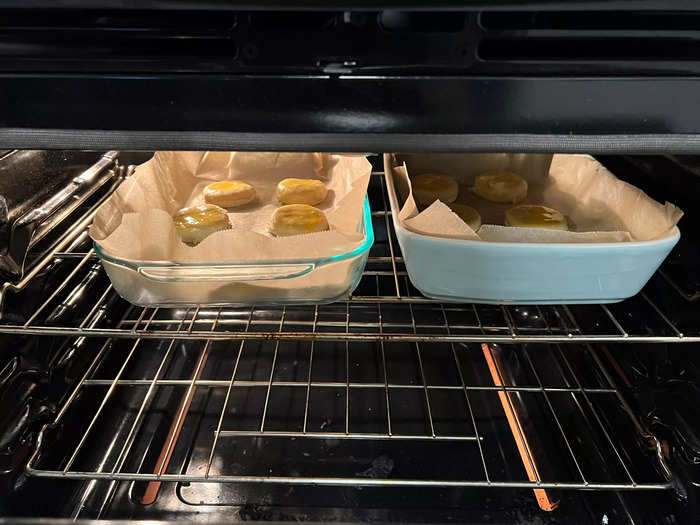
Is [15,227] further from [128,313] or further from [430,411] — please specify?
[430,411]

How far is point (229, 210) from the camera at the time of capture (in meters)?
1.02

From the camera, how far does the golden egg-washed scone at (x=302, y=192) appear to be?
3.24 ft

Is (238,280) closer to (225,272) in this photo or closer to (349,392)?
(225,272)

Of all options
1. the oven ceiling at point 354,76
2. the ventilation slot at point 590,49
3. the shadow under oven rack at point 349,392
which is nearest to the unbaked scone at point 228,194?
the shadow under oven rack at point 349,392

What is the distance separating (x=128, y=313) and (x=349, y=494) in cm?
64

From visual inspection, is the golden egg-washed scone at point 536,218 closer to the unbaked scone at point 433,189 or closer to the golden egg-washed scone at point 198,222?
the unbaked scone at point 433,189

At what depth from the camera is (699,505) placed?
675mm

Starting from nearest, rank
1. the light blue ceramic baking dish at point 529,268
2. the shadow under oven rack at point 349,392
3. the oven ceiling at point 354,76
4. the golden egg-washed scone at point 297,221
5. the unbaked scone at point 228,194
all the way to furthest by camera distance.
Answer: the oven ceiling at point 354,76 → the light blue ceramic baking dish at point 529,268 → the shadow under oven rack at point 349,392 → the golden egg-washed scone at point 297,221 → the unbaked scone at point 228,194

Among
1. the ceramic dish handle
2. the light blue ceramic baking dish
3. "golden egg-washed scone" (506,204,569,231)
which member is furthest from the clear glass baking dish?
"golden egg-washed scone" (506,204,569,231)

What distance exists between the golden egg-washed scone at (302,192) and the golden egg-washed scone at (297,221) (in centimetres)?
8

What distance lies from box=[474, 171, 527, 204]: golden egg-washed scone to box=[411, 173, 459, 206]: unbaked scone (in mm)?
67

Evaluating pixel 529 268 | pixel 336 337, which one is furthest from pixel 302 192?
pixel 529 268

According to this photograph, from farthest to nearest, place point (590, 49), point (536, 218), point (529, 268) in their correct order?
1. point (536, 218)
2. point (529, 268)
3. point (590, 49)

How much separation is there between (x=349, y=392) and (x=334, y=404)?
4 cm
